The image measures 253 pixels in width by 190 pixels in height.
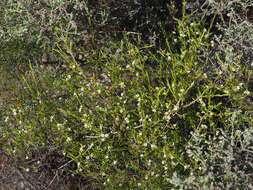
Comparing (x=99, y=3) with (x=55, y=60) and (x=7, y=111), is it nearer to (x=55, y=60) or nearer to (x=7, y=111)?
(x=55, y=60)

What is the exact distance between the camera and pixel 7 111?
273cm

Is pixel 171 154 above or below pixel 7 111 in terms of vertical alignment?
above

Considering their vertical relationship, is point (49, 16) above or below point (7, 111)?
above

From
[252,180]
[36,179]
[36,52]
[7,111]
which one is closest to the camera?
[252,180]

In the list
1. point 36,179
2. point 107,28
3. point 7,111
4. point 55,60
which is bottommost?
point 36,179

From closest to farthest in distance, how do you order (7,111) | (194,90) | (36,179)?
1. (194,90)
2. (36,179)
3. (7,111)

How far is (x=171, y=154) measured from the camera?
189 centimetres

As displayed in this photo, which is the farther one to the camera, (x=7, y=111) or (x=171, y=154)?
(x=7, y=111)

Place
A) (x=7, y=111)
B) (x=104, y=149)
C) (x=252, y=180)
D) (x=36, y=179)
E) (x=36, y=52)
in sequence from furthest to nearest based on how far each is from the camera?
1. (x=36, y=52)
2. (x=7, y=111)
3. (x=36, y=179)
4. (x=104, y=149)
5. (x=252, y=180)

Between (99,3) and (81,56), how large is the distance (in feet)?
2.17

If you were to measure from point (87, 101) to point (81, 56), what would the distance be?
0.88 m

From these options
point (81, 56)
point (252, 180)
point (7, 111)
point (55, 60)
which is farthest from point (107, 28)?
point (252, 180)

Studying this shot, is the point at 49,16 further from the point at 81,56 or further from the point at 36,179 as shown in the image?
the point at 36,179

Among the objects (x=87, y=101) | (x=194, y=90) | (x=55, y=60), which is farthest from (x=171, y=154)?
(x=55, y=60)
